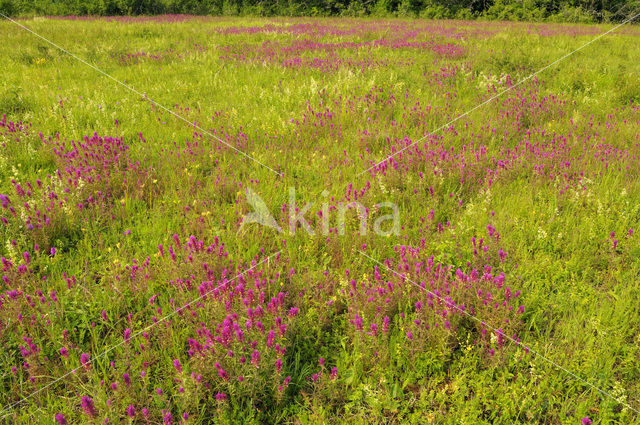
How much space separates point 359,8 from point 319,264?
116 ft

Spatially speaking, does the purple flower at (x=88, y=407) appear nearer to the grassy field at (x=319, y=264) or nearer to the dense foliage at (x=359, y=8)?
the grassy field at (x=319, y=264)

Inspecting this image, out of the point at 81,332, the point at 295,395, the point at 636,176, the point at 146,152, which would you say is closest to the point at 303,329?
the point at 295,395

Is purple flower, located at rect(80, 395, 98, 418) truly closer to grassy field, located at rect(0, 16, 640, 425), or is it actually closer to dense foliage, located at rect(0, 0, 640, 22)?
grassy field, located at rect(0, 16, 640, 425)

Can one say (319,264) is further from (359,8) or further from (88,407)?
(359,8)

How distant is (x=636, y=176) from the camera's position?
3988 mm

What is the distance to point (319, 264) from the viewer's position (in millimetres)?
2957

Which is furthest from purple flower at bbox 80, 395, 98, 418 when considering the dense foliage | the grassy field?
the dense foliage

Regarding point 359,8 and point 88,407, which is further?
point 359,8

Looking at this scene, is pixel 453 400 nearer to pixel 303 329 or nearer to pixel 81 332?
pixel 303 329

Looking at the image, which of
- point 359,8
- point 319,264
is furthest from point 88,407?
point 359,8

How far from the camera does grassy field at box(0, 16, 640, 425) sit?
1.96 metres

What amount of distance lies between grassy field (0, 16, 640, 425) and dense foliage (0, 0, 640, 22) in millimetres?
26383

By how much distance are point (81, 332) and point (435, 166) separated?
11.2 feet

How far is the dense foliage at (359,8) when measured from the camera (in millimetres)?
25844
